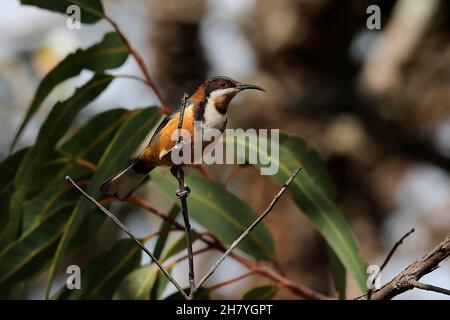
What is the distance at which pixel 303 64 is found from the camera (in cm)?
608

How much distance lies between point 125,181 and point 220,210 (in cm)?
41

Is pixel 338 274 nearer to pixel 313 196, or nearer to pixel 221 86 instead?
pixel 313 196

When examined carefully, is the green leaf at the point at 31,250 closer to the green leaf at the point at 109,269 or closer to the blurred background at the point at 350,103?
the green leaf at the point at 109,269

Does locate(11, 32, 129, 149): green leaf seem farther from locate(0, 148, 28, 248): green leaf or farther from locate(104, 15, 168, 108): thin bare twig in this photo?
locate(0, 148, 28, 248): green leaf

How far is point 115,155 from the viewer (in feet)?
9.58

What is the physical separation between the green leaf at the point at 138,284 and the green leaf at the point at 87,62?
30.4 inches

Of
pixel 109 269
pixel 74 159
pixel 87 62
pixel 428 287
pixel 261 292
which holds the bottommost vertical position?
pixel 428 287

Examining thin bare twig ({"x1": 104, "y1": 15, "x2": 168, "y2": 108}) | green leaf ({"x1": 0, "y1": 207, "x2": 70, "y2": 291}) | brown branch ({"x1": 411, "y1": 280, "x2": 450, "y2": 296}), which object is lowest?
brown branch ({"x1": 411, "y1": 280, "x2": 450, "y2": 296})

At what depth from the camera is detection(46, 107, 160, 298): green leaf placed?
2.77 m

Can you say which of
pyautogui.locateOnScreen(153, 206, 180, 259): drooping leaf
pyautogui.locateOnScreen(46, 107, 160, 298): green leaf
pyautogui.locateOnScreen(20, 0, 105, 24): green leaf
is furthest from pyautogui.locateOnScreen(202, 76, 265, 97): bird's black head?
pyautogui.locateOnScreen(20, 0, 105, 24): green leaf

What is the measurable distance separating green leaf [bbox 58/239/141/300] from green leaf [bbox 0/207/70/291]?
0.58ft

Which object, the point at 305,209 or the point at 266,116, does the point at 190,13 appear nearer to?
the point at 266,116

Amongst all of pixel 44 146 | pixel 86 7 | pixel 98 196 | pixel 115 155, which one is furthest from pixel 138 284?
pixel 86 7

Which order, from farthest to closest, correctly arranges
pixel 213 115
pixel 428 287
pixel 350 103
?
pixel 350 103
pixel 213 115
pixel 428 287
